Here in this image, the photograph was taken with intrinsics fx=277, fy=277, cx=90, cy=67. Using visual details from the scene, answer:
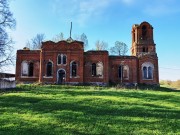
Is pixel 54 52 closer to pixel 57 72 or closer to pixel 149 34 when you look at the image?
pixel 57 72

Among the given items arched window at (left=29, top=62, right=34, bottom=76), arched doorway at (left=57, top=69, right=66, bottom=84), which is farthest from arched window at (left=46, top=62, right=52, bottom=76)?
arched window at (left=29, top=62, right=34, bottom=76)

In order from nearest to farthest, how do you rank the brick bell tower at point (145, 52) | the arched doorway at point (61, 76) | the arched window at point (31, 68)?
the arched doorway at point (61, 76)
the arched window at point (31, 68)
the brick bell tower at point (145, 52)

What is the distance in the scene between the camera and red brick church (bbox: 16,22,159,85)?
4216 centimetres

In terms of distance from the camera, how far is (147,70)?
4503 centimetres

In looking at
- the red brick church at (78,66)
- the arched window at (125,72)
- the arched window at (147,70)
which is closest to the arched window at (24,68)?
the red brick church at (78,66)

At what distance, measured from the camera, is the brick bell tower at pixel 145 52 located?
147 ft

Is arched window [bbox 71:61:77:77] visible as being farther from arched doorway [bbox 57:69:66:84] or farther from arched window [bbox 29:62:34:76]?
arched window [bbox 29:62:34:76]

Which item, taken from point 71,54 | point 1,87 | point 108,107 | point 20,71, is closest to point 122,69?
point 71,54

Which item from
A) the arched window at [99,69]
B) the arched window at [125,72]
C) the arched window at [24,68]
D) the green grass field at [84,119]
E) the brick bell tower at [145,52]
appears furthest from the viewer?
the arched window at [125,72]

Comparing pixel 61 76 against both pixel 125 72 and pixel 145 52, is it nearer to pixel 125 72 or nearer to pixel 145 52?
pixel 125 72

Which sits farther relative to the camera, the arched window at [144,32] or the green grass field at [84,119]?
the arched window at [144,32]

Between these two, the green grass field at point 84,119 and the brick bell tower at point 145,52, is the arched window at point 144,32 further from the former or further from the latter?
the green grass field at point 84,119

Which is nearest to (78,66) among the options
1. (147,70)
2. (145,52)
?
(147,70)

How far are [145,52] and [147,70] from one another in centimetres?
634
